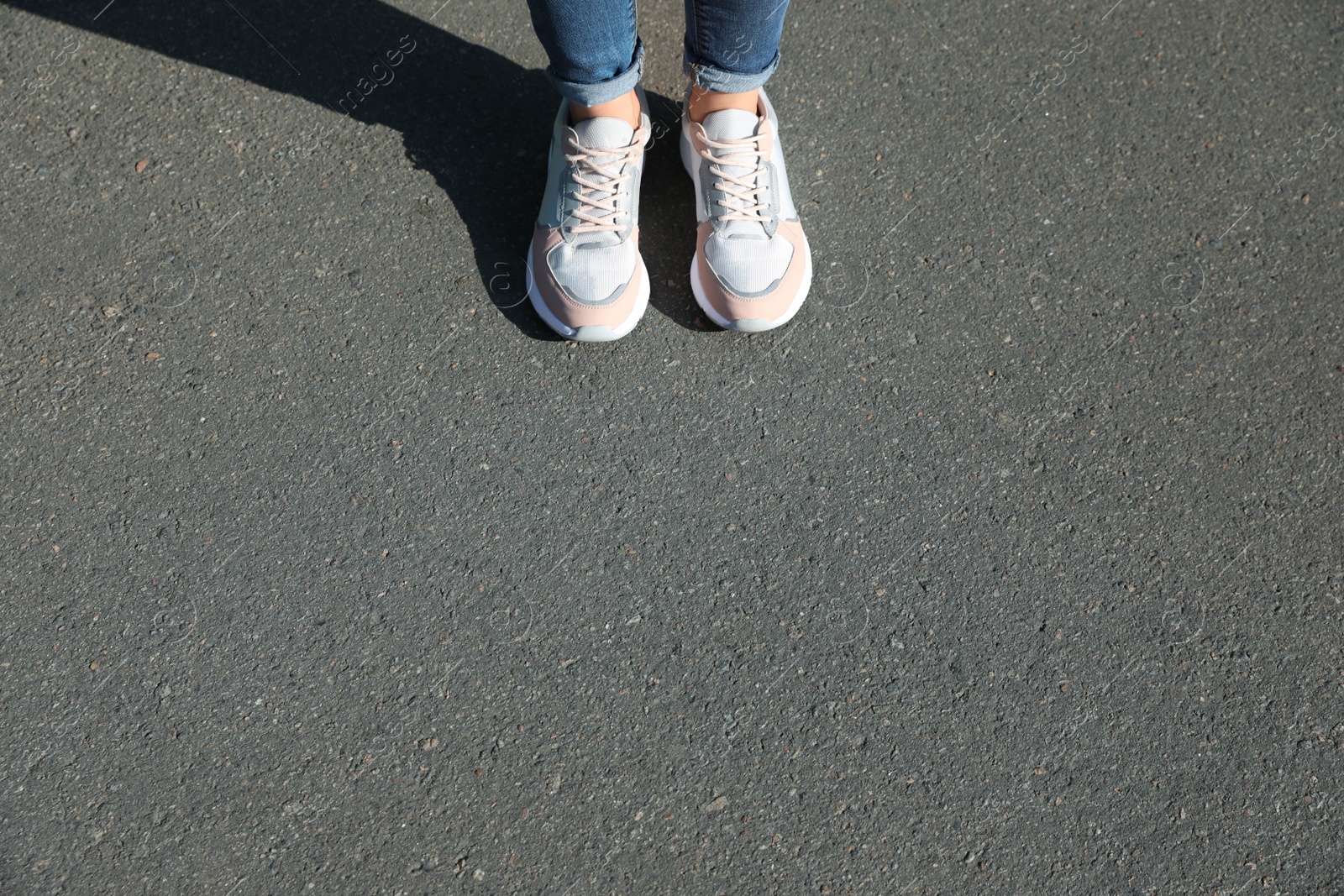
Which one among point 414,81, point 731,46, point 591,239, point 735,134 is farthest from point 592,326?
point 414,81

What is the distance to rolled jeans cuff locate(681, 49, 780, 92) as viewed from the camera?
1.82 meters

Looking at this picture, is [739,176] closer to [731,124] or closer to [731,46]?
[731,124]

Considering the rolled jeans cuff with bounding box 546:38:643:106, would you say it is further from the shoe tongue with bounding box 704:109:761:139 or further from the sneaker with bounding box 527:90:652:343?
the shoe tongue with bounding box 704:109:761:139

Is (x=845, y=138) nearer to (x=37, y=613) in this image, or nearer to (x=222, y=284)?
(x=222, y=284)

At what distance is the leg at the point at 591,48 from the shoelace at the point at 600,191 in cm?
10

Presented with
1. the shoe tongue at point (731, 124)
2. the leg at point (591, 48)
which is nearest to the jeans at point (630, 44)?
the leg at point (591, 48)

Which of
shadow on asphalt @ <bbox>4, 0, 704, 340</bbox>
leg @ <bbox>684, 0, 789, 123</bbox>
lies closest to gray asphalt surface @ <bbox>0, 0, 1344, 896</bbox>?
shadow on asphalt @ <bbox>4, 0, 704, 340</bbox>

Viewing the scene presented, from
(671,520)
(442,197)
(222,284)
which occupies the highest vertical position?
(442,197)

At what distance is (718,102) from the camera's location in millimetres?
1966

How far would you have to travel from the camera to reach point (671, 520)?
6.40 ft

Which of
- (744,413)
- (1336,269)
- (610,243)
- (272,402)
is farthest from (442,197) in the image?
(1336,269)

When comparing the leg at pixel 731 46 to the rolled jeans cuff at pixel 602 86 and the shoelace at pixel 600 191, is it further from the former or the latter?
the shoelace at pixel 600 191

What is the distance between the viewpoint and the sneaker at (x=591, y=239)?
195 cm

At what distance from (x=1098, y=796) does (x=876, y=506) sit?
0.75 meters
